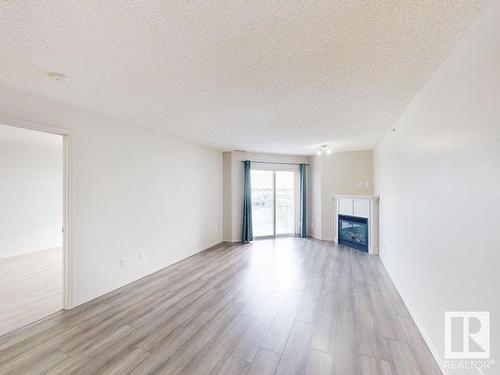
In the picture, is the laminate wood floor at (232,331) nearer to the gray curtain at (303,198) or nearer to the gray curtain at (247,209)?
the gray curtain at (247,209)

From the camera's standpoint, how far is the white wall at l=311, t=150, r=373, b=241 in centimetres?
546

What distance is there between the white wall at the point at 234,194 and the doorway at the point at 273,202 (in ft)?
1.33

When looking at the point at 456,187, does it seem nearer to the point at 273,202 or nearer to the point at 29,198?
the point at 273,202

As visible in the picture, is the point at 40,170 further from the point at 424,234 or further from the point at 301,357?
the point at 424,234

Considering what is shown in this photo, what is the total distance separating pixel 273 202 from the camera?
20.7 ft

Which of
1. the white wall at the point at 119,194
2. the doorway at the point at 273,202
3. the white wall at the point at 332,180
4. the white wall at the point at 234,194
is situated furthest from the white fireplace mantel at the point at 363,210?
the white wall at the point at 119,194

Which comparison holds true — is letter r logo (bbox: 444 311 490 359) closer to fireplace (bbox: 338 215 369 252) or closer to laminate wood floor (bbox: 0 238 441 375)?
laminate wood floor (bbox: 0 238 441 375)

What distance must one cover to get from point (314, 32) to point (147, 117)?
2.43 metres

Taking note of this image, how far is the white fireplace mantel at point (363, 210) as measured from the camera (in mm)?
4727

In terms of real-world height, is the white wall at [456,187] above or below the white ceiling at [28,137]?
below

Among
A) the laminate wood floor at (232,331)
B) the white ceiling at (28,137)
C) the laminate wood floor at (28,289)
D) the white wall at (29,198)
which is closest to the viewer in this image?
the laminate wood floor at (232,331)


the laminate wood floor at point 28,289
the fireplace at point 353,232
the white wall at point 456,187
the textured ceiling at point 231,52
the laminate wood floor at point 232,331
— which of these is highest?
the textured ceiling at point 231,52

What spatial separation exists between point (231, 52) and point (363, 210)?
15.0ft

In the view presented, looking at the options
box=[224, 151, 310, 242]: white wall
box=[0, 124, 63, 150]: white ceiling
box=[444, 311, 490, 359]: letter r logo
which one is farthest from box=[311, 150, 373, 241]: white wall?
box=[0, 124, 63, 150]: white ceiling
